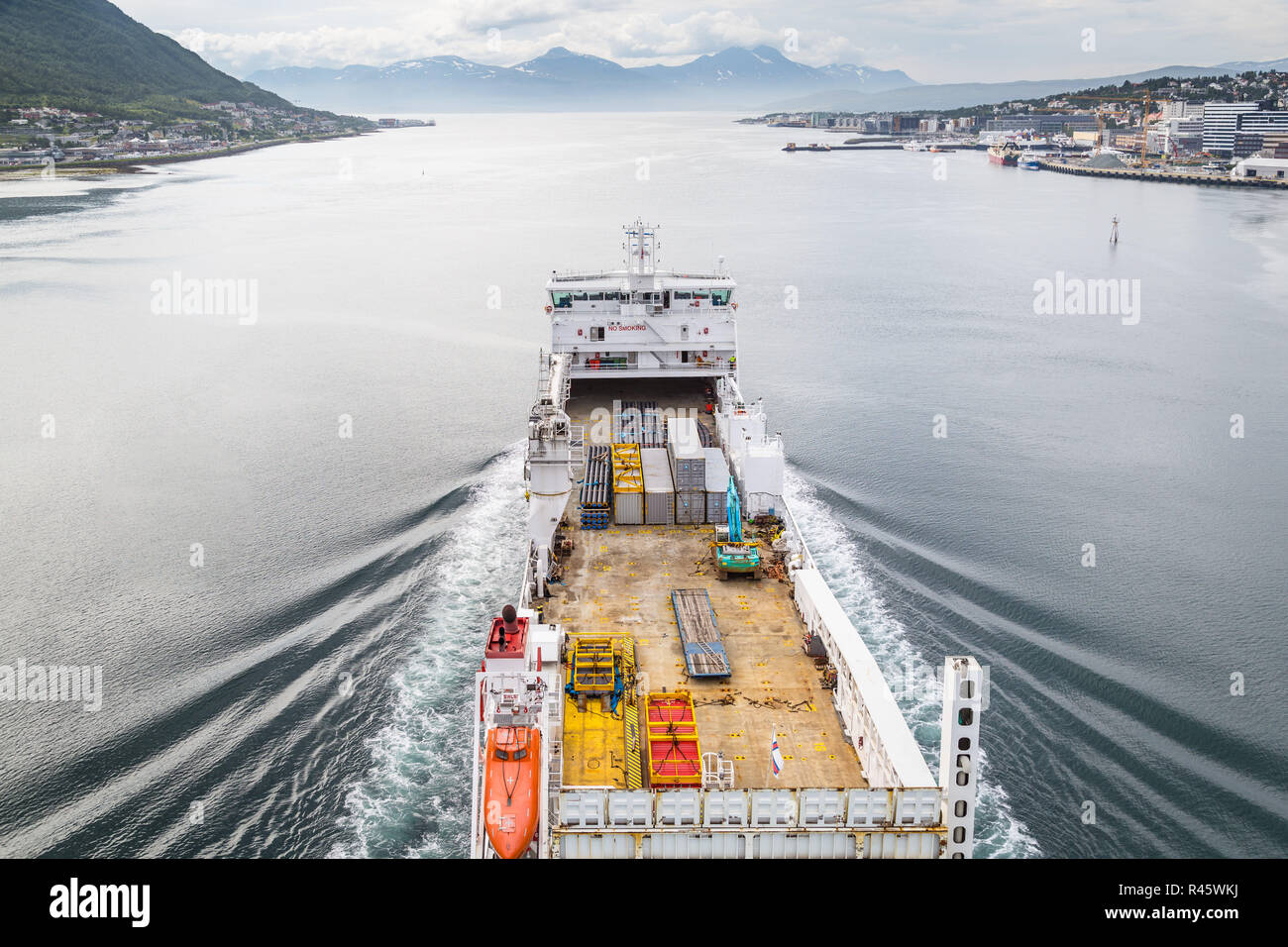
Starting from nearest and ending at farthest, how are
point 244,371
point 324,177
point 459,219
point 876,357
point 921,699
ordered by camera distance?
point 921,699, point 244,371, point 876,357, point 459,219, point 324,177

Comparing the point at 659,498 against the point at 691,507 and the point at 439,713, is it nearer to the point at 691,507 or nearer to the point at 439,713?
the point at 691,507

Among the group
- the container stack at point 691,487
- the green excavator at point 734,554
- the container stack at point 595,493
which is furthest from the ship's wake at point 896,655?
the container stack at point 595,493

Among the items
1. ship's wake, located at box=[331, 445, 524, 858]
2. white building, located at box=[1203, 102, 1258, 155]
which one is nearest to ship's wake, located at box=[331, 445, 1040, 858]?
ship's wake, located at box=[331, 445, 524, 858]

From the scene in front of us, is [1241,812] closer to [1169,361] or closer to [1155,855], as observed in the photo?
[1155,855]

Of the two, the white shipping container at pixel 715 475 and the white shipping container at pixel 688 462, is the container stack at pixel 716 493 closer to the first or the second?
the white shipping container at pixel 715 475

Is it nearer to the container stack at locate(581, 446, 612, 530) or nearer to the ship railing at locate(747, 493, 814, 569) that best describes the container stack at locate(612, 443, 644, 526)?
the container stack at locate(581, 446, 612, 530)

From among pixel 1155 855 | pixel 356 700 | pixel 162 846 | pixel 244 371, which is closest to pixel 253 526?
pixel 356 700
